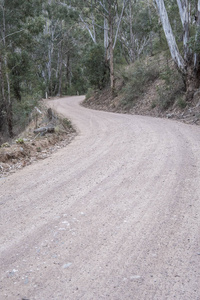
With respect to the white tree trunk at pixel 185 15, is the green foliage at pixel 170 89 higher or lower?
lower

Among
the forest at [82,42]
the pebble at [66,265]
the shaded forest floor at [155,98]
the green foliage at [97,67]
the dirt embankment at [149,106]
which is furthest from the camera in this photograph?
the green foliage at [97,67]

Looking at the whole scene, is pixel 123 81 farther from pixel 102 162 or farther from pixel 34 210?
pixel 34 210

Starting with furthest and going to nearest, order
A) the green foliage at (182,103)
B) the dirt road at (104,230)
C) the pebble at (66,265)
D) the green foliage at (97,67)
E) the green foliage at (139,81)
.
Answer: the green foliage at (97,67) → the green foliage at (139,81) → the green foliage at (182,103) → the pebble at (66,265) → the dirt road at (104,230)

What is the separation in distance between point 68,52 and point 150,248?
48.9m

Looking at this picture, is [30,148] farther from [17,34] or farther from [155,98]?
[17,34]

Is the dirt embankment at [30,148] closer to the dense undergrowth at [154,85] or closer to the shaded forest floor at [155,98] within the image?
the shaded forest floor at [155,98]

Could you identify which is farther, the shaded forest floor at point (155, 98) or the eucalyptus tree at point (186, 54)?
the shaded forest floor at point (155, 98)

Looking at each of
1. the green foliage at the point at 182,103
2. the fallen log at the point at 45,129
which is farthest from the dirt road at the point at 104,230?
the green foliage at the point at 182,103

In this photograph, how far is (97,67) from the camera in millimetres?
29016

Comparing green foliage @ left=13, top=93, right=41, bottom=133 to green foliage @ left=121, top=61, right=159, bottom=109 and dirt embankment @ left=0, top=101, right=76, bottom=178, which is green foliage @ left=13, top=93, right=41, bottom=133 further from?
green foliage @ left=121, top=61, right=159, bottom=109

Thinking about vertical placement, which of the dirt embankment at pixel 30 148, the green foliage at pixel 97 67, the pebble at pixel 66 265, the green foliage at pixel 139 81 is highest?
the green foliage at pixel 97 67

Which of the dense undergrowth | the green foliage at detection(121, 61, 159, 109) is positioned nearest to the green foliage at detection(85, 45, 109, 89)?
the dense undergrowth

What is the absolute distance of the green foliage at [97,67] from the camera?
2830 cm

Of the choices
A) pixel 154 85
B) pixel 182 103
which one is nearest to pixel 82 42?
pixel 154 85
